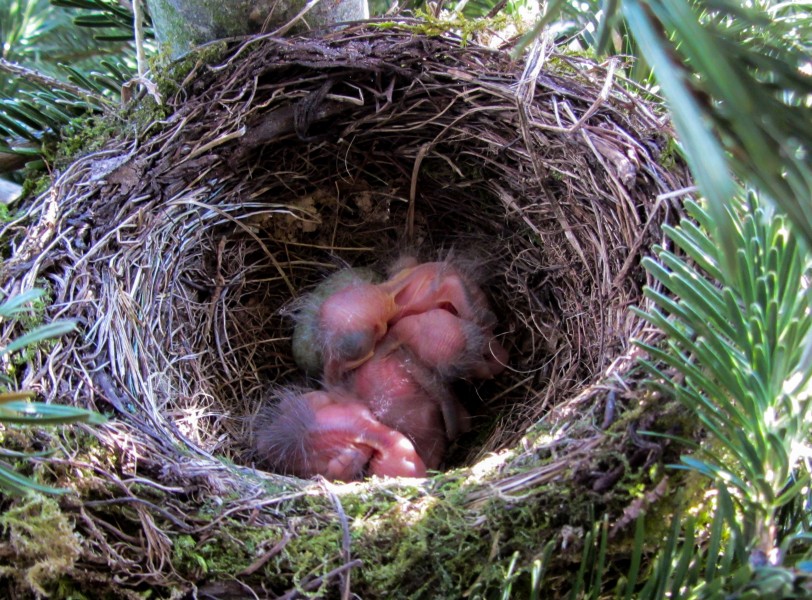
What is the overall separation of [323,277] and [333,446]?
0.52 meters

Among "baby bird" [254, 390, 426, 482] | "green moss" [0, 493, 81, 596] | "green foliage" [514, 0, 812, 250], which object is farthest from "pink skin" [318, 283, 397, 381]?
"green foliage" [514, 0, 812, 250]

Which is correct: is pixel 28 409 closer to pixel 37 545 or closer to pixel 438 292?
pixel 37 545

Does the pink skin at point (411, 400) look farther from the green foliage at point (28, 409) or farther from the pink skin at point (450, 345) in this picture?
the green foliage at point (28, 409)

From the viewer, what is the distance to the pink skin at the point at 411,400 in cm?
166

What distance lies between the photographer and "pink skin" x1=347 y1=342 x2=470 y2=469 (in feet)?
5.44

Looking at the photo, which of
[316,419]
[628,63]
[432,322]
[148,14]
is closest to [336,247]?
[432,322]

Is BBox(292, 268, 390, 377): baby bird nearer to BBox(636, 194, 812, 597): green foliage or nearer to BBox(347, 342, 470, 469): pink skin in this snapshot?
BBox(347, 342, 470, 469): pink skin

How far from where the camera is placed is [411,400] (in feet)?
5.60

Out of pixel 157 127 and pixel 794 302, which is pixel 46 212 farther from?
pixel 794 302

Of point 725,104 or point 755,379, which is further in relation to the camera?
point 755,379

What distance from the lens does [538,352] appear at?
1.73 metres

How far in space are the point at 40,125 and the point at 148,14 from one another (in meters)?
0.39

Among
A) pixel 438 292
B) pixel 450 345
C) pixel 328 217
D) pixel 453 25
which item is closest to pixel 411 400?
pixel 450 345

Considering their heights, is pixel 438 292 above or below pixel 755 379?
below
